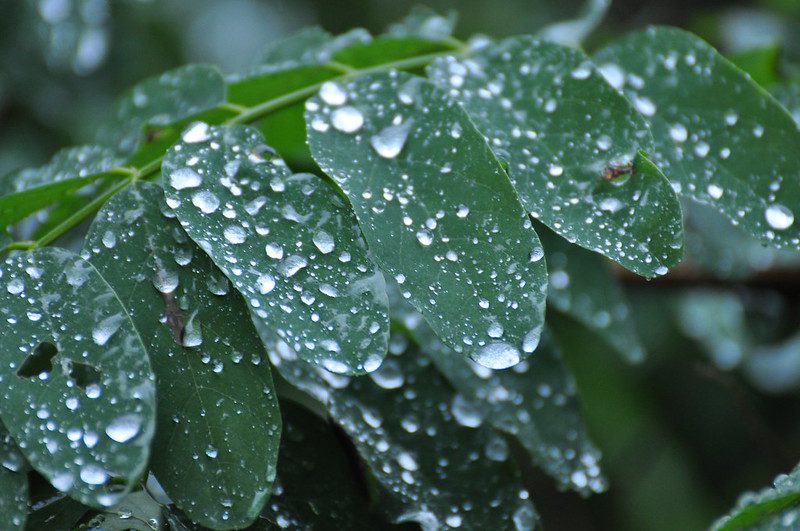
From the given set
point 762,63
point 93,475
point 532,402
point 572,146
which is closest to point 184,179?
point 93,475

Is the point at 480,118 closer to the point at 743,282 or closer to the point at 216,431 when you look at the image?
the point at 216,431

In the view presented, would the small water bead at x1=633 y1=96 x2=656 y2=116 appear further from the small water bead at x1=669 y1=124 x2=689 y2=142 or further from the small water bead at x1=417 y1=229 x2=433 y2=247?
the small water bead at x1=417 y1=229 x2=433 y2=247

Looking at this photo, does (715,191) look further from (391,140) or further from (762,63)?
(762,63)

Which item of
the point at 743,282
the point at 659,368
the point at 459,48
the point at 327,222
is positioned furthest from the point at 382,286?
the point at 659,368

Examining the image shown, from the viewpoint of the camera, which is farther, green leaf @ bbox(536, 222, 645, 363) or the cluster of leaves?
green leaf @ bbox(536, 222, 645, 363)

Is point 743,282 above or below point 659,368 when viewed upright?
above

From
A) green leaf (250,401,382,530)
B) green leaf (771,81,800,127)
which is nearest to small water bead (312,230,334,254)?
green leaf (250,401,382,530)
